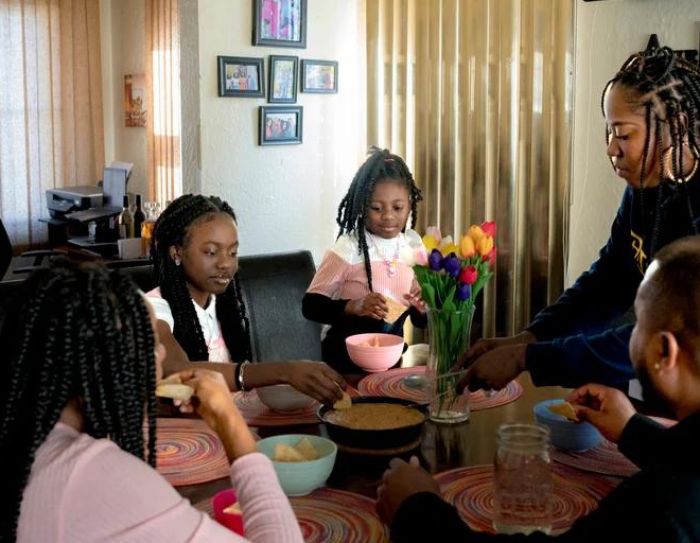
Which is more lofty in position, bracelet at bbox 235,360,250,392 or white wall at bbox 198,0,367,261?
white wall at bbox 198,0,367,261

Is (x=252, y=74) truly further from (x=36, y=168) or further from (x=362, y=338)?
(x=36, y=168)

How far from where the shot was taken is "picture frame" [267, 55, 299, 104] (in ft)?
12.8

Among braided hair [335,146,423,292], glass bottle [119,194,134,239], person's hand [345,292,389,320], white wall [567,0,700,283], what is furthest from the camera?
glass bottle [119,194,134,239]

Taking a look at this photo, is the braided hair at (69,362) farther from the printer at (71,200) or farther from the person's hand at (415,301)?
the printer at (71,200)

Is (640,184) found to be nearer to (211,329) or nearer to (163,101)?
(211,329)

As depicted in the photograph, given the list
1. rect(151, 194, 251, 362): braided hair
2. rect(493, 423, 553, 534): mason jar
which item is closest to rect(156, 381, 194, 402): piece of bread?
rect(493, 423, 553, 534): mason jar

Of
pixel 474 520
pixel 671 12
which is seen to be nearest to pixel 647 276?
pixel 474 520

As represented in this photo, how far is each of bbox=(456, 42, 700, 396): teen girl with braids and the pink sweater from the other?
0.92 metres

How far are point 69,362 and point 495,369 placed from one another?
1021 millimetres

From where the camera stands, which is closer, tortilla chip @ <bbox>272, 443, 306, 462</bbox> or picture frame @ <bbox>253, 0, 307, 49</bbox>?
tortilla chip @ <bbox>272, 443, 306, 462</bbox>

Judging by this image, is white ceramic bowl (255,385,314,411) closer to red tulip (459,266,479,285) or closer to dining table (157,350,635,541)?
dining table (157,350,635,541)

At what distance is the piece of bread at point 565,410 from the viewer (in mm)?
1656

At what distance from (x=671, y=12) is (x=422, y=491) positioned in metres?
2.48

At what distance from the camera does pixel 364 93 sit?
4.28 m
